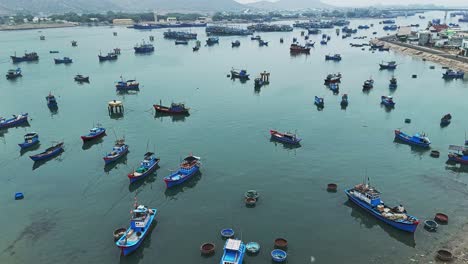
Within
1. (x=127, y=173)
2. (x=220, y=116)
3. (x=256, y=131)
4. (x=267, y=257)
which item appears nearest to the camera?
Result: (x=267, y=257)

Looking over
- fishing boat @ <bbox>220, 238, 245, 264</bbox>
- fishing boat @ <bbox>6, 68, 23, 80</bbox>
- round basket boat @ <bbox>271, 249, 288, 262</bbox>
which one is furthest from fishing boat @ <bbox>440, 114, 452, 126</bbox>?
fishing boat @ <bbox>6, 68, 23, 80</bbox>

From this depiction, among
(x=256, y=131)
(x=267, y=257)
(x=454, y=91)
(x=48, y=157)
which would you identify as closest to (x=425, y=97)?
(x=454, y=91)

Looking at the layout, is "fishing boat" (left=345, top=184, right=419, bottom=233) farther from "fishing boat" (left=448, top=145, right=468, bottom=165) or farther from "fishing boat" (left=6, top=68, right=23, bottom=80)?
"fishing boat" (left=6, top=68, right=23, bottom=80)

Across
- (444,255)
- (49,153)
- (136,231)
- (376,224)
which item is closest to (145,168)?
(136,231)

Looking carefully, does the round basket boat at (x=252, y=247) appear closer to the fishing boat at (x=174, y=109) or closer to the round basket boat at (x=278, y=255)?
the round basket boat at (x=278, y=255)

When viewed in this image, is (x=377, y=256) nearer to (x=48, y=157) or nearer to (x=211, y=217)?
(x=211, y=217)

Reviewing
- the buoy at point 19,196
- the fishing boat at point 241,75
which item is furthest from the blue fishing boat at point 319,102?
the buoy at point 19,196

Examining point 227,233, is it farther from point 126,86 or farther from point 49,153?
point 126,86

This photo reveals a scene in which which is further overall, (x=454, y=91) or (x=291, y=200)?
(x=454, y=91)
